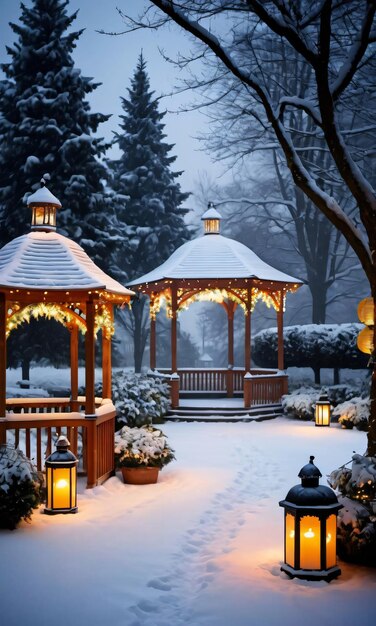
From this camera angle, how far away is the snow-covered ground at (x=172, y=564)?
19.6 feet

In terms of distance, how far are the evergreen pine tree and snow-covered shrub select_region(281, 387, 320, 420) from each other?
12.2 metres

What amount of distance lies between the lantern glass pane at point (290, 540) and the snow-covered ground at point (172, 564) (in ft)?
0.62

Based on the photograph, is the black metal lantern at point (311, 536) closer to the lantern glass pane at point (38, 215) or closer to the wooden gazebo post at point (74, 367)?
the wooden gazebo post at point (74, 367)

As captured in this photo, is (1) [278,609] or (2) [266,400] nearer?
(1) [278,609]

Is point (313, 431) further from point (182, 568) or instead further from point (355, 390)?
point (182, 568)

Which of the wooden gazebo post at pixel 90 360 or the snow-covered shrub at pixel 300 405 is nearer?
the wooden gazebo post at pixel 90 360

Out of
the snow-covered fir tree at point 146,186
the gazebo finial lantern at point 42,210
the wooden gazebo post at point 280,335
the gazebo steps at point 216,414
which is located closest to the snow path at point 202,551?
the gazebo finial lantern at point 42,210

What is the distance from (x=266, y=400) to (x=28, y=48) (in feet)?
42.6

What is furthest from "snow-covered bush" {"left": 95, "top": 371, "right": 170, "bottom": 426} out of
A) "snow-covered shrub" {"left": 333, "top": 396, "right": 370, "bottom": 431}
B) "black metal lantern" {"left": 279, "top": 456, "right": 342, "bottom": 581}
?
"black metal lantern" {"left": 279, "top": 456, "right": 342, "bottom": 581}

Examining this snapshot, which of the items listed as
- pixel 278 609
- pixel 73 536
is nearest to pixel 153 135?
pixel 73 536

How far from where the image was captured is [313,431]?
1825cm

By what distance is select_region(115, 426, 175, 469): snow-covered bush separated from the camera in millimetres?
11477

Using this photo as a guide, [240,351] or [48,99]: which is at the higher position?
[48,99]

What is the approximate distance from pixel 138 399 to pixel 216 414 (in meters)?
3.57
